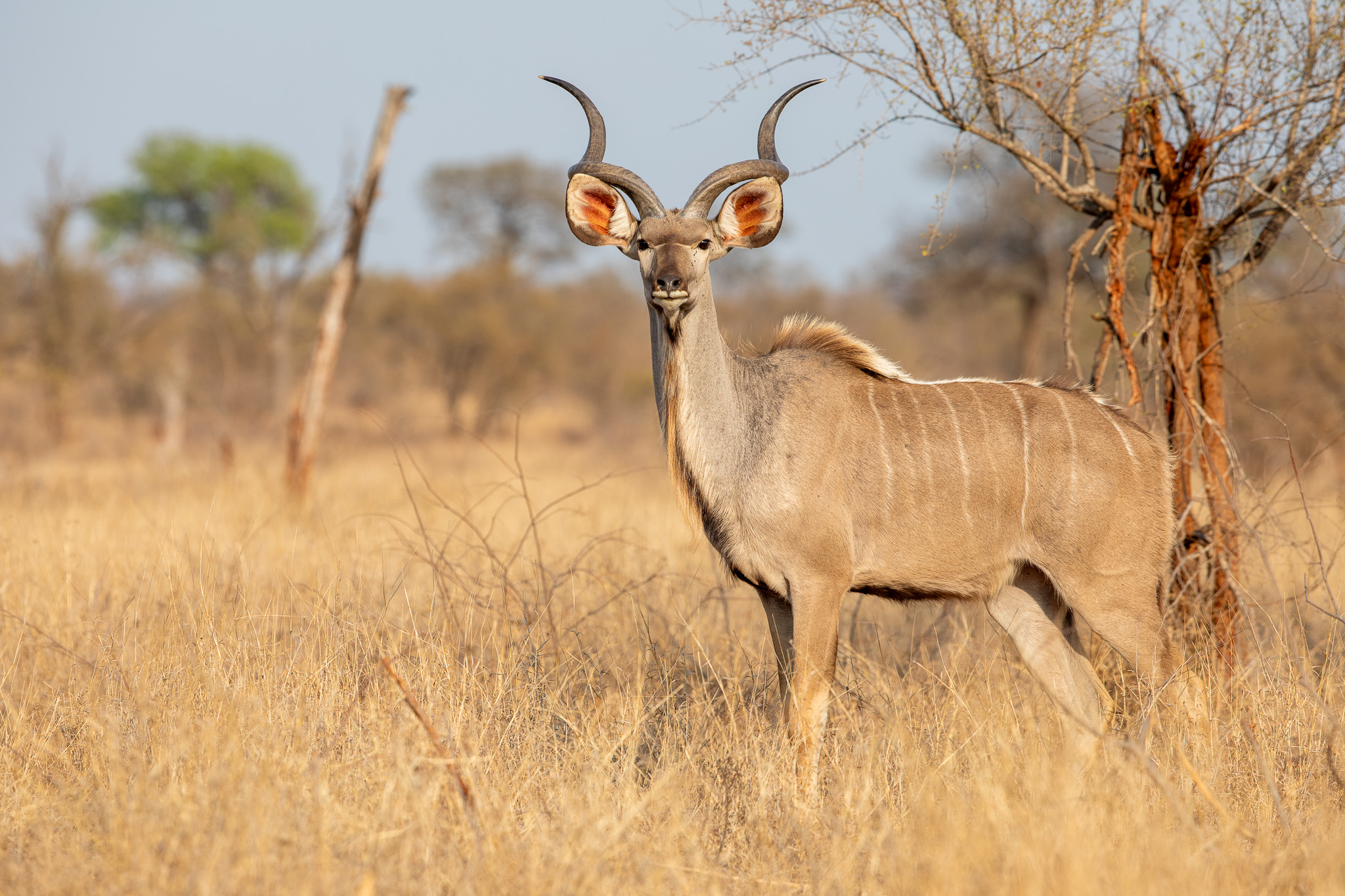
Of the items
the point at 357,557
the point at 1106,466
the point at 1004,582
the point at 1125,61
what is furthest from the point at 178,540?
the point at 1125,61

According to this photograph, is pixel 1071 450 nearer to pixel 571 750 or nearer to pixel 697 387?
pixel 697 387

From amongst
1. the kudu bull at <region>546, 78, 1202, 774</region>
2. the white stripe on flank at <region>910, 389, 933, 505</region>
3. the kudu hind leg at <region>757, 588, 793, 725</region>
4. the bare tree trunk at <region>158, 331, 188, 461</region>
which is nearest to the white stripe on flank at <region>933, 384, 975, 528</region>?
the kudu bull at <region>546, 78, 1202, 774</region>

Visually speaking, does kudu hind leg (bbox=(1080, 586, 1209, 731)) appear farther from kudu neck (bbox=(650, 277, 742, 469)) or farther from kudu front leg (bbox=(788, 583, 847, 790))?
kudu neck (bbox=(650, 277, 742, 469))

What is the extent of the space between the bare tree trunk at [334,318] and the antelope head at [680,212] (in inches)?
197

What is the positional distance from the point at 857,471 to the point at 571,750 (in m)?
1.38

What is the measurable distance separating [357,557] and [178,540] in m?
1.21

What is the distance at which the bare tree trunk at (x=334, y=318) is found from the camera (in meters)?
8.61

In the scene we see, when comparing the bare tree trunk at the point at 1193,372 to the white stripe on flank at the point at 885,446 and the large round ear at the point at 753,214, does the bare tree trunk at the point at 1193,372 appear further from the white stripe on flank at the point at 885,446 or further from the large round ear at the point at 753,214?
the large round ear at the point at 753,214

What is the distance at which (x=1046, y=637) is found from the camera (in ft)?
14.0

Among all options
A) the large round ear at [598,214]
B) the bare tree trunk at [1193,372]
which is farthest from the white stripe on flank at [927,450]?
the large round ear at [598,214]

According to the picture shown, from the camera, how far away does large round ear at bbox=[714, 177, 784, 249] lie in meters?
3.97

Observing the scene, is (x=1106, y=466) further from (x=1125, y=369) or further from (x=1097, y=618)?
(x=1125, y=369)

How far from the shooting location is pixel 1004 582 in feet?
13.1

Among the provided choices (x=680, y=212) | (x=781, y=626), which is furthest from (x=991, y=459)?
(x=680, y=212)
